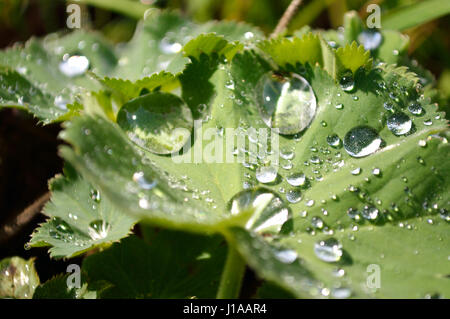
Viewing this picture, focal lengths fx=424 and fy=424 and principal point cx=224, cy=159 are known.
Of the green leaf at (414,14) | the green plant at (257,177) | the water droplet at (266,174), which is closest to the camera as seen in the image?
the green plant at (257,177)

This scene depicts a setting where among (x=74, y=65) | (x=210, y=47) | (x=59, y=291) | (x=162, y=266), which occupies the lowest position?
(x=59, y=291)

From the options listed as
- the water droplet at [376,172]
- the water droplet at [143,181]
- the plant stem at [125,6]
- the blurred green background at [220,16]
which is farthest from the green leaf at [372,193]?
the plant stem at [125,6]

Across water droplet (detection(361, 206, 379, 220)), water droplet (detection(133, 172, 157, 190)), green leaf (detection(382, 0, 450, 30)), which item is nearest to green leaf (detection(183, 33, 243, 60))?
water droplet (detection(133, 172, 157, 190))

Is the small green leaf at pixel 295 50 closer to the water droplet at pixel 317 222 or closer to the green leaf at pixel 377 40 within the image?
the green leaf at pixel 377 40

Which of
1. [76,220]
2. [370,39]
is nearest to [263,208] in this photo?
[76,220]

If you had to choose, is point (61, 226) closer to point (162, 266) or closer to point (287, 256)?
point (162, 266)

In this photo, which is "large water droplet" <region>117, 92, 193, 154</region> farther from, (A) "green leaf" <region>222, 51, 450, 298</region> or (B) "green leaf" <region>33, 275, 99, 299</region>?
(B) "green leaf" <region>33, 275, 99, 299</region>
